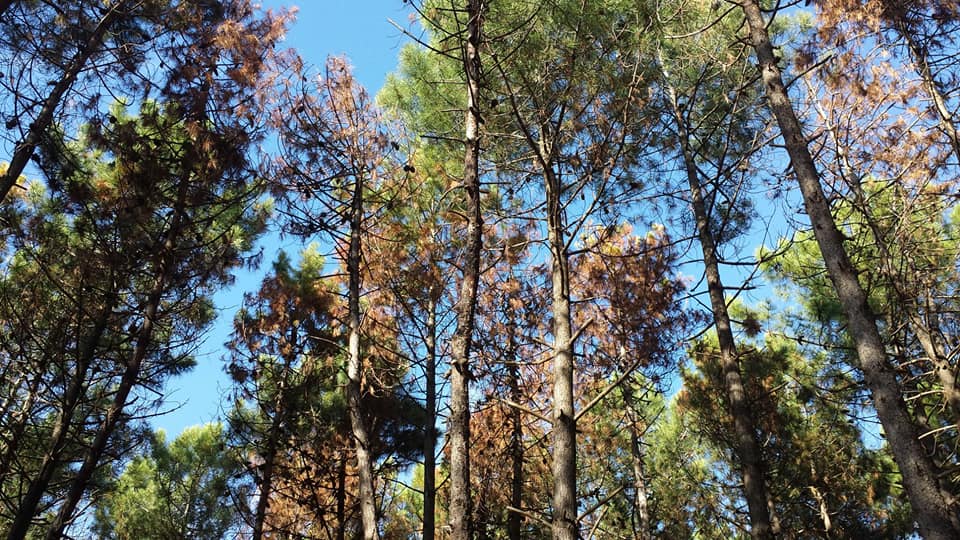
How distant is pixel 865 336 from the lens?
14.9 ft

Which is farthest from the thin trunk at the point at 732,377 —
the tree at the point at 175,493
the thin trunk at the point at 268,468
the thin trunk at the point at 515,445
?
the tree at the point at 175,493

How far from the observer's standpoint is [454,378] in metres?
4.01

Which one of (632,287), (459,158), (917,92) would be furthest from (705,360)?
(459,158)

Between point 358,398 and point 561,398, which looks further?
point 358,398

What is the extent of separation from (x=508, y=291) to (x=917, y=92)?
6.46 metres

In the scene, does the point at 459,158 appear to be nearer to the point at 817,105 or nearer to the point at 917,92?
the point at 817,105

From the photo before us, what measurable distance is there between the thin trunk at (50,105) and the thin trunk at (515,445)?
5755 millimetres

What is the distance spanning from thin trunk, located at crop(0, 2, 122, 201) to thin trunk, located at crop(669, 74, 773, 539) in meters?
6.49

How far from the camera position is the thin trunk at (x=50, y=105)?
551cm

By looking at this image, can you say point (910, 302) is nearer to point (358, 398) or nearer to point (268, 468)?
point (358, 398)

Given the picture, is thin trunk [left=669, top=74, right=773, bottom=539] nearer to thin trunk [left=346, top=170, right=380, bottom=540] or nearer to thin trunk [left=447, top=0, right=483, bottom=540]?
thin trunk [left=447, top=0, right=483, bottom=540]

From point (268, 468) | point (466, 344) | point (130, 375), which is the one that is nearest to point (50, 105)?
point (130, 375)

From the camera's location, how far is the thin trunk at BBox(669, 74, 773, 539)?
616 centimetres

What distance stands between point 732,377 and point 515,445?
3.10m
